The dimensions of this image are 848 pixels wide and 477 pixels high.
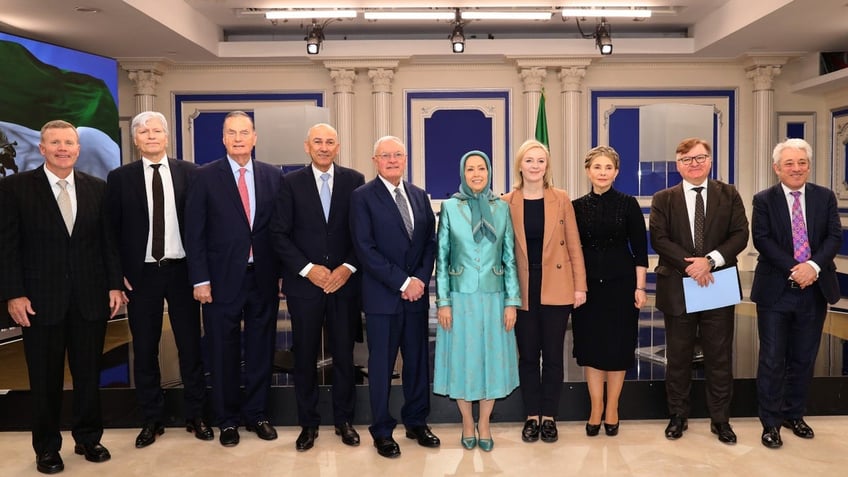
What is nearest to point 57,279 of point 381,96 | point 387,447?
point 387,447

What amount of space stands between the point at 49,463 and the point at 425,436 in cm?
183

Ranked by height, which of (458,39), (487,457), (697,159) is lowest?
(487,457)

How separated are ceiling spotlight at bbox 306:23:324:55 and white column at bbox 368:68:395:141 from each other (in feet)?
2.92

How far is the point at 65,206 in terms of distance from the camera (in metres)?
3.27

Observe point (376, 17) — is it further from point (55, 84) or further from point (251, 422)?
point (251, 422)

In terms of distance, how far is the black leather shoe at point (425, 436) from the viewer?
139 inches

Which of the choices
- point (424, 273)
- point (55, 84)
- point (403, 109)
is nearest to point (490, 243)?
point (424, 273)

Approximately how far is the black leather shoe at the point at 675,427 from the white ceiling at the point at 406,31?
166 inches

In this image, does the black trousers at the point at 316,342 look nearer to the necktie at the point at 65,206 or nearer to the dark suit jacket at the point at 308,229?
the dark suit jacket at the point at 308,229

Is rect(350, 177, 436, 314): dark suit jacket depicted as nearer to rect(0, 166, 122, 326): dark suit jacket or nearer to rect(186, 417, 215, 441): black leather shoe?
rect(186, 417, 215, 441): black leather shoe

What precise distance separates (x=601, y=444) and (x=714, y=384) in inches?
26.4

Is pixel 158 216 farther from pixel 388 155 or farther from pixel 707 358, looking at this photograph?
pixel 707 358

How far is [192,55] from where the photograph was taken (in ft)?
26.0

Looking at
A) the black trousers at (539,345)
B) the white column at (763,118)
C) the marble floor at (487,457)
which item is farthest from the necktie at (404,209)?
the white column at (763,118)
